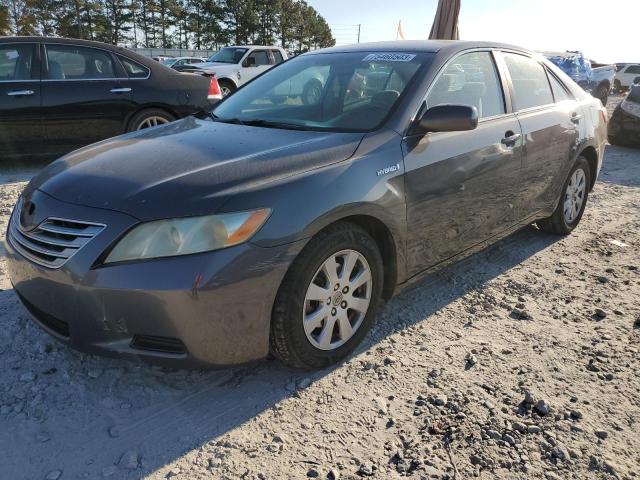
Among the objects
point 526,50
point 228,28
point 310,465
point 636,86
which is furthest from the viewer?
point 228,28

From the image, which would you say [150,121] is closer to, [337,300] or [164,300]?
[337,300]

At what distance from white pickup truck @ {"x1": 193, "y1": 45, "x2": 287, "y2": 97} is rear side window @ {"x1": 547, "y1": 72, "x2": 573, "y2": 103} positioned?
11924 millimetres

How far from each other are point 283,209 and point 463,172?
4.47 ft

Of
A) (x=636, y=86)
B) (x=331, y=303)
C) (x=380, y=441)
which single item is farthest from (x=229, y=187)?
(x=636, y=86)

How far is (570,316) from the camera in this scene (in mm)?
3299

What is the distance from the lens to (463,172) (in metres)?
3.19

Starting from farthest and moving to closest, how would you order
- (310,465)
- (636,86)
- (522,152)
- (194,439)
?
(636,86), (522,152), (194,439), (310,465)

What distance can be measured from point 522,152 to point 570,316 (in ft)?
3.75

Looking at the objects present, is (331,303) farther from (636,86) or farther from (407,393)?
(636,86)

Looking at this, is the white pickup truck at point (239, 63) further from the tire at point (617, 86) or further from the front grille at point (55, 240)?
the tire at point (617, 86)

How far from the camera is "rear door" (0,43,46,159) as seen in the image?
240 inches

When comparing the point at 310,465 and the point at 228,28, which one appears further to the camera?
the point at 228,28

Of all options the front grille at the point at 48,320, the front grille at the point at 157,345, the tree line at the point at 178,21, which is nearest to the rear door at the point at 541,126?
the front grille at the point at 157,345

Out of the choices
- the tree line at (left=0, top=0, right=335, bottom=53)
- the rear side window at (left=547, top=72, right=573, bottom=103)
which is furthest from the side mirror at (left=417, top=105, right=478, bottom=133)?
the tree line at (left=0, top=0, right=335, bottom=53)
